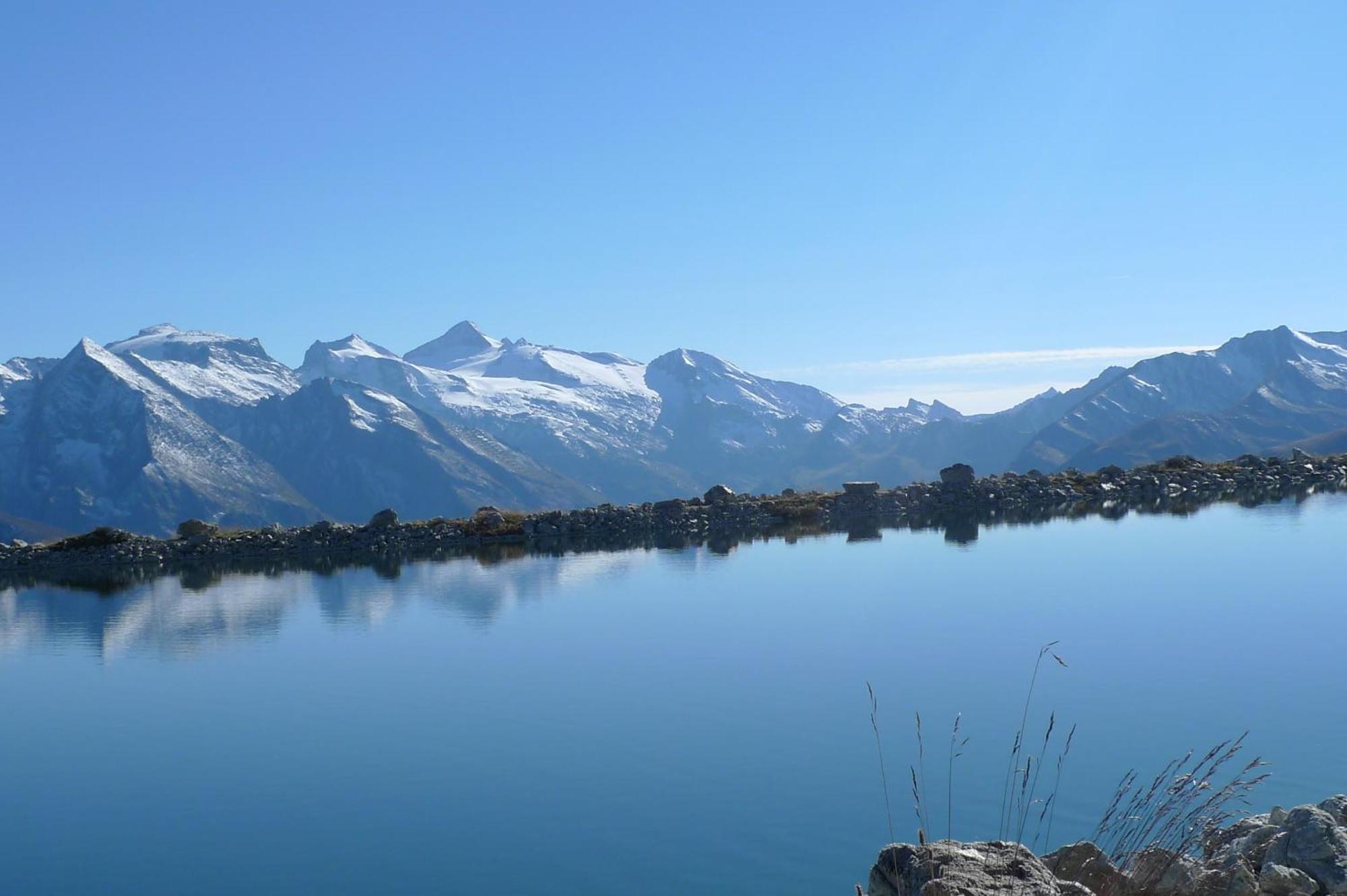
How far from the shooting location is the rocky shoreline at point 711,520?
44.9 m

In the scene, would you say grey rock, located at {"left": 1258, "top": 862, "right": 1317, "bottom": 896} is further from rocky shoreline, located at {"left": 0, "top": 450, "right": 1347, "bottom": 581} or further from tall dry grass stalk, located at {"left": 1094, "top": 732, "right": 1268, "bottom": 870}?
rocky shoreline, located at {"left": 0, "top": 450, "right": 1347, "bottom": 581}

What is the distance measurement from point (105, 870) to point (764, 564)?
2490 cm

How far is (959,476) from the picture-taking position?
190 ft

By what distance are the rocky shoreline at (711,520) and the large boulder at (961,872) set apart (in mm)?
33181

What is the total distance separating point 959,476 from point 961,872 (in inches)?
2019

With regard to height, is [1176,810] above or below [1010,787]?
above

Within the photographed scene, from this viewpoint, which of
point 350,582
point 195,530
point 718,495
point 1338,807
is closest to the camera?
point 1338,807

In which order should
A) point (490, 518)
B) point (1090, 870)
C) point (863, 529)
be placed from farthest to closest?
1. point (490, 518)
2. point (863, 529)
3. point (1090, 870)

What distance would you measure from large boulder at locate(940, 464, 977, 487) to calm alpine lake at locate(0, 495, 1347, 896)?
26.4 m

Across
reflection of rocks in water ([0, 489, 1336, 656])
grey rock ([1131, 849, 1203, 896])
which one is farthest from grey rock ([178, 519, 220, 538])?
grey rock ([1131, 849, 1203, 896])

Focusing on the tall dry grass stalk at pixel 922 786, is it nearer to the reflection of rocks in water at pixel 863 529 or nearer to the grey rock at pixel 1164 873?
the grey rock at pixel 1164 873

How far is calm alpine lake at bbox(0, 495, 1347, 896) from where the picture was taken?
40.0 feet

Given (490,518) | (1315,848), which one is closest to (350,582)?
(490,518)

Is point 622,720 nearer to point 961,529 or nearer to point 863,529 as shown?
point 961,529
